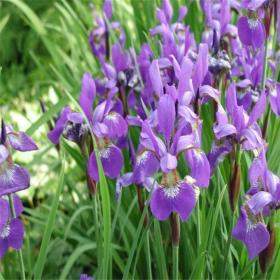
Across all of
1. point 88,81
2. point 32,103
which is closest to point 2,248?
point 88,81

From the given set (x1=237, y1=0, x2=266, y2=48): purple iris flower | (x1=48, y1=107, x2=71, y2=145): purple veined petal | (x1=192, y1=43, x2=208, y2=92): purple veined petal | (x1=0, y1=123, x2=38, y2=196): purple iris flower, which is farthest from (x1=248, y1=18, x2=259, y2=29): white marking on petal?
(x1=0, y1=123, x2=38, y2=196): purple iris flower

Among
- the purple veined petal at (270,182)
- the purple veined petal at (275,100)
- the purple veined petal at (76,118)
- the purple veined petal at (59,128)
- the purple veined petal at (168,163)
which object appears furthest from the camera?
the purple veined petal at (275,100)

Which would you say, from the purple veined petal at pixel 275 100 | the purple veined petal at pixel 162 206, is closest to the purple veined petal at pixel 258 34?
the purple veined petal at pixel 275 100

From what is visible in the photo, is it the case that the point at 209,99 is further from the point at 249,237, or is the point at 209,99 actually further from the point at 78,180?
the point at 78,180

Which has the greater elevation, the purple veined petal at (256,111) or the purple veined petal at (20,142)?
the purple veined petal at (20,142)

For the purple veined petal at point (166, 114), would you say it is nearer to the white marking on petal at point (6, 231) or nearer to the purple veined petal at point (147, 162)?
the purple veined petal at point (147, 162)

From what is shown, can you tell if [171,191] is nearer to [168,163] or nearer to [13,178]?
[168,163]

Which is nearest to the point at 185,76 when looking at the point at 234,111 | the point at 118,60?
the point at 234,111
